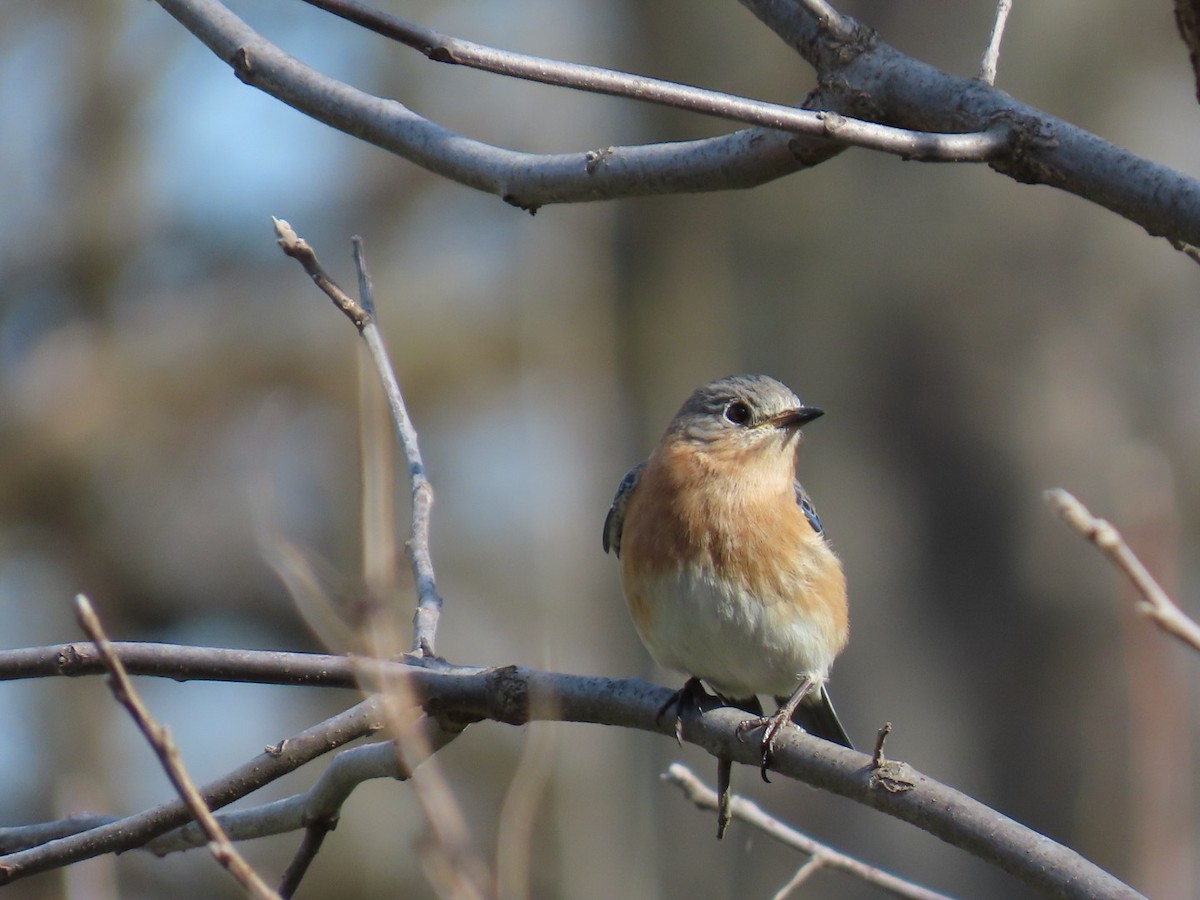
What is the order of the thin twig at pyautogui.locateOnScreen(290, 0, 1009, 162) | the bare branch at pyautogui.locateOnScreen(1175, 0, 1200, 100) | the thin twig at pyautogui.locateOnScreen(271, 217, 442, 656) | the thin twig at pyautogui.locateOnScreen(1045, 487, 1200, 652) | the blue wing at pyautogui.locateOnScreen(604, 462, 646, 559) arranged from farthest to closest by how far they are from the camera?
the blue wing at pyautogui.locateOnScreen(604, 462, 646, 559) < the thin twig at pyautogui.locateOnScreen(271, 217, 442, 656) < the bare branch at pyautogui.locateOnScreen(1175, 0, 1200, 100) < the thin twig at pyautogui.locateOnScreen(290, 0, 1009, 162) < the thin twig at pyautogui.locateOnScreen(1045, 487, 1200, 652)

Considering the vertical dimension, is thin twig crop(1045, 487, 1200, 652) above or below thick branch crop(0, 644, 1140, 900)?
above

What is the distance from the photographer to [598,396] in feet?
35.9

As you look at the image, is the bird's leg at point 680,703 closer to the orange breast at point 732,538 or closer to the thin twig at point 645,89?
the orange breast at point 732,538

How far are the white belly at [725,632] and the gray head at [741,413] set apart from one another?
674 millimetres

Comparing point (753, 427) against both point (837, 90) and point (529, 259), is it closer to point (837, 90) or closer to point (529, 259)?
point (837, 90)

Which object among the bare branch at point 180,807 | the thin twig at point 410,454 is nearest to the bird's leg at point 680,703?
the thin twig at point 410,454

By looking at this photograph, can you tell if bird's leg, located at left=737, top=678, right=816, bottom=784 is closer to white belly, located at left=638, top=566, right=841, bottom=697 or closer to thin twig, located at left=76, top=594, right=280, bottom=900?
white belly, located at left=638, top=566, right=841, bottom=697

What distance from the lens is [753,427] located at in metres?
4.64

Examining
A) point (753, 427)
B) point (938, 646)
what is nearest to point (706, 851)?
point (938, 646)

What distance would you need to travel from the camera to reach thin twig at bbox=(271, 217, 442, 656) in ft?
9.52

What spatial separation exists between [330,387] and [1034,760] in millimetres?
5967

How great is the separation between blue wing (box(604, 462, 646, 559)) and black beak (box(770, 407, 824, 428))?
1.68 feet

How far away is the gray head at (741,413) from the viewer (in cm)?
461

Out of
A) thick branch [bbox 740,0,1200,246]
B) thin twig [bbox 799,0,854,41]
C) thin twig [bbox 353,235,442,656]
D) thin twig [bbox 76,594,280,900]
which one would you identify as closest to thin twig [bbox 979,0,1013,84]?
thick branch [bbox 740,0,1200,246]
